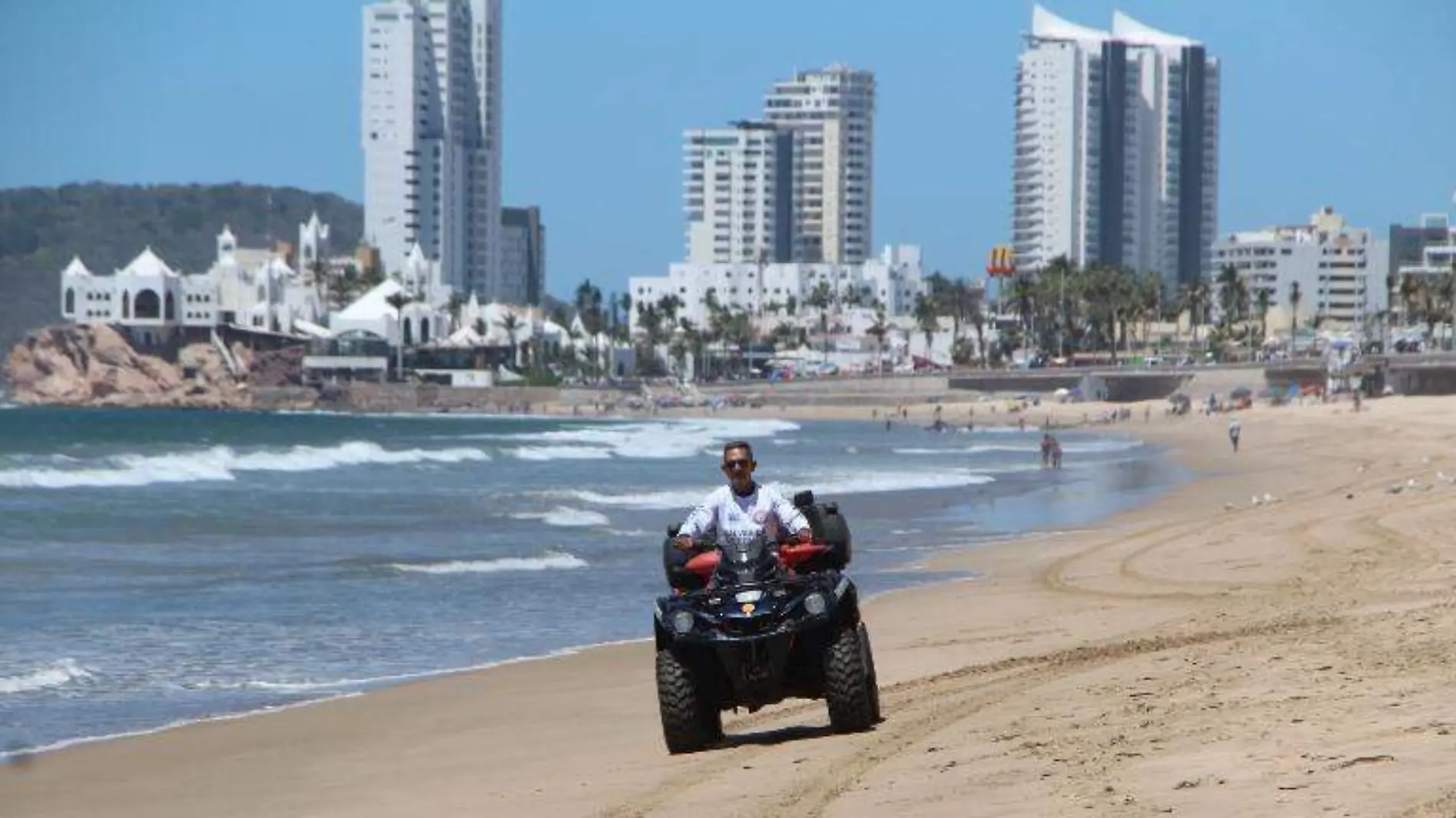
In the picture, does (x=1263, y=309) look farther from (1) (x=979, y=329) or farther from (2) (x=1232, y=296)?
(1) (x=979, y=329)

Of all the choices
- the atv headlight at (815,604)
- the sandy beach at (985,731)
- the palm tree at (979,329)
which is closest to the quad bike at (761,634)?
the atv headlight at (815,604)

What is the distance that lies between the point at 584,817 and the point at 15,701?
301 inches

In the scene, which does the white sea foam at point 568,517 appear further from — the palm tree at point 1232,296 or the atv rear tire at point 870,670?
the palm tree at point 1232,296

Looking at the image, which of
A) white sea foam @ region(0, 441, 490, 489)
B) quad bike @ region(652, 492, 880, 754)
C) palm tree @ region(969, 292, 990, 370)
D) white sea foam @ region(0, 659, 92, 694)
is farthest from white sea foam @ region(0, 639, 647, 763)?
palm tree @ region(969, 292, 990, 370)

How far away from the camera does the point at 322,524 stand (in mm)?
37656

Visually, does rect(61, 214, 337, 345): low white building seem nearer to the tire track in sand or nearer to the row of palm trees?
the row of palm trees

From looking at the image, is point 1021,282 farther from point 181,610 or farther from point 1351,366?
point 181,610

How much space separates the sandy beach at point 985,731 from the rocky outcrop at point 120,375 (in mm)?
167432

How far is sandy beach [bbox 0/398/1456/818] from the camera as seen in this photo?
8.78 meters

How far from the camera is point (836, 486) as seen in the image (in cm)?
5031

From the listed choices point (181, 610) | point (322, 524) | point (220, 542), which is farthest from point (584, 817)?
point (322, 524)

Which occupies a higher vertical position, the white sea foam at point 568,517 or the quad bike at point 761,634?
the quad bike at point 761,634

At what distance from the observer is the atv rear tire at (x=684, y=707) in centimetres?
1120

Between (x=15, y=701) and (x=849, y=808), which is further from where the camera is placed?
(x=15, y=701)
